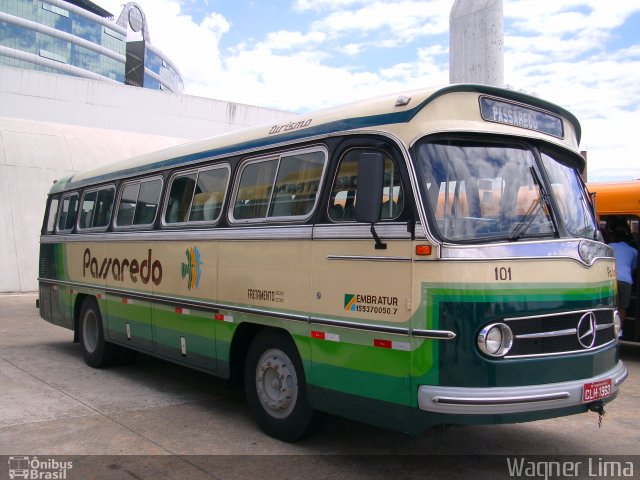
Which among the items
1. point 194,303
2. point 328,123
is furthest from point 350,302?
point 194,303

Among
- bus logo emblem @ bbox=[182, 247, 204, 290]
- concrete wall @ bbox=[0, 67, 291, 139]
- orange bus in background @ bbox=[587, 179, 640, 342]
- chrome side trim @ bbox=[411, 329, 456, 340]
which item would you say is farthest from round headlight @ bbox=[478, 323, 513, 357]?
concrete wall @ bbox=[0, 67, 291, 139]

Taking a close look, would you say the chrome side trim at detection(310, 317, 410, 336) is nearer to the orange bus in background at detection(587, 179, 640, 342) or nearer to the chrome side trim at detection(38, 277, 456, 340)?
the chrome side trim at detection(38, 277, 456, 340)

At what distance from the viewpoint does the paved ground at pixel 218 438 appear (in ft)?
16.6

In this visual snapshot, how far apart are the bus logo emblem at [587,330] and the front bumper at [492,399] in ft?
1.40

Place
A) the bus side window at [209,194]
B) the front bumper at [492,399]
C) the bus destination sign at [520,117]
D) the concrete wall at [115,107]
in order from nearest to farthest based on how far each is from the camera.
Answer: the front bumper at [492,399] → the bus destination sign at [520,117] → the bus side window at [209,194] → the concrete wall at [115,107]

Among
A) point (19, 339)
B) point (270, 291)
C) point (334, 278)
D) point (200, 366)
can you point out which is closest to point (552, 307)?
point (334, 278)

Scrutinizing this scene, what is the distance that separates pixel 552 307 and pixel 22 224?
20279 millimetres

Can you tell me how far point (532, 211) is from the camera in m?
4.68

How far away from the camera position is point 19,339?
11852 millimetres

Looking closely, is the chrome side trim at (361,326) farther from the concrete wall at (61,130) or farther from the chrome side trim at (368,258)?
the concrete wall at (61,130)

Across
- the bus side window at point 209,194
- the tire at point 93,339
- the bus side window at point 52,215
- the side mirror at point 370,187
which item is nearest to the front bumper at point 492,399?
the side mirror at point 370,187

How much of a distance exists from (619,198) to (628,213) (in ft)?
0.91

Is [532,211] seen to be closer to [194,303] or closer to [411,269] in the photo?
[411,269]

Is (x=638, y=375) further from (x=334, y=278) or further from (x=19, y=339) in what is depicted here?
(x=19, y=339)
